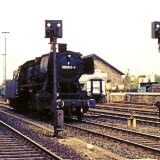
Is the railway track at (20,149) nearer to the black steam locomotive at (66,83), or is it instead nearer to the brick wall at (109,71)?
the black steam locomotive at (66,83)

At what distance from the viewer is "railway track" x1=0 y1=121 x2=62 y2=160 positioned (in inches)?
419

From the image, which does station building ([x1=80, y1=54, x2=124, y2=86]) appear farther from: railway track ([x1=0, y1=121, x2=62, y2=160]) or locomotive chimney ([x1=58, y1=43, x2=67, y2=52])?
railway track ([x1=0, y1=121, x2=62, y2=160])

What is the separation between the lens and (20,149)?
38.9 feet

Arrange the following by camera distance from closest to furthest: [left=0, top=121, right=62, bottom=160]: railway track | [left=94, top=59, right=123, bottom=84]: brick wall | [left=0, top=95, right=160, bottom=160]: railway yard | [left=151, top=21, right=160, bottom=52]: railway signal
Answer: [left=0, top=121, right=62, bottom=160]: railway track → [left=0, top=95, right=160, bottom=160]: railway yard → [left=151, top=21, right=160, bottom=52]: railway signal → [left=94, top=59, right=123, bottom=84]: brick wall

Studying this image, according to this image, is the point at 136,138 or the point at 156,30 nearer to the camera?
the point at 156,30

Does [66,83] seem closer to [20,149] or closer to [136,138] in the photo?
[136,138]

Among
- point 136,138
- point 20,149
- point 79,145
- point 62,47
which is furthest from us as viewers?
point 62,47

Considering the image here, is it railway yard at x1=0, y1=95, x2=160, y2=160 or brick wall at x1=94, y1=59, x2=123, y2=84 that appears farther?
brick wall at x1=94, y1=59, x2=123, y2=84

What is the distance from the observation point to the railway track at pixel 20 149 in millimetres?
10637

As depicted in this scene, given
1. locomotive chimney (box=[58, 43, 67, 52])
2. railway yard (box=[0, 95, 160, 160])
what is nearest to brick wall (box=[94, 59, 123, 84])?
locomotive chimney (box=[58, 43, 67, 52])

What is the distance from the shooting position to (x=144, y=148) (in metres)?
11.8

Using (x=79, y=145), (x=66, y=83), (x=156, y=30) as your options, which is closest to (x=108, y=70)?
(x=66, y=83)

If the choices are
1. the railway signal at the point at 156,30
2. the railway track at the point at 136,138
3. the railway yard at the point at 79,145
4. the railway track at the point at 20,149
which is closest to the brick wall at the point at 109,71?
the railway track at the point at 136,138

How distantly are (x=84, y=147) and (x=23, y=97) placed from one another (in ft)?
53.2
